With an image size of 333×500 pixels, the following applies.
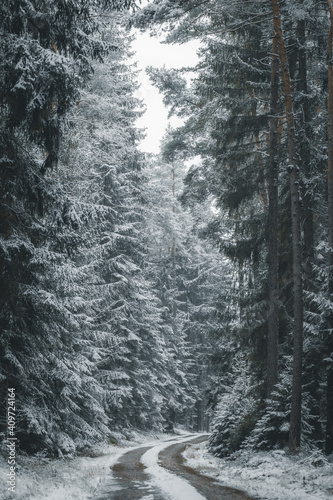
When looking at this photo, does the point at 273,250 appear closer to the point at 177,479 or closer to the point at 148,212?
the point at 177,479

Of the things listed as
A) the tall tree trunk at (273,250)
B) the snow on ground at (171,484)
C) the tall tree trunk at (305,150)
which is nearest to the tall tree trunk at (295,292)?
the tall tree trunk at (273,250)

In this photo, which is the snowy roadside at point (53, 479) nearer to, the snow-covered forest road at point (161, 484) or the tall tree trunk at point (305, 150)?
the snow-covered forest road at point (161, 484)

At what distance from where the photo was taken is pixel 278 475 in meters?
9.53

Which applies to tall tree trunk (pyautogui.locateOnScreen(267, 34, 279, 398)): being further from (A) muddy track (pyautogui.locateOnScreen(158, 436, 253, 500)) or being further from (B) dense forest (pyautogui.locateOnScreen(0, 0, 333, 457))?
(A) muddy track (pyautogui.locateOnScreen(158, 436, 253, 500))

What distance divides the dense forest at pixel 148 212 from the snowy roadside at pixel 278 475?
2.46 ft

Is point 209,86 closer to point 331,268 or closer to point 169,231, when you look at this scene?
point 331,268

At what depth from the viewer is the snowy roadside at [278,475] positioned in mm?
7948

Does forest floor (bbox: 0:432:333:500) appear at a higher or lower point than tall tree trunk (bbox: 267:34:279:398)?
lower

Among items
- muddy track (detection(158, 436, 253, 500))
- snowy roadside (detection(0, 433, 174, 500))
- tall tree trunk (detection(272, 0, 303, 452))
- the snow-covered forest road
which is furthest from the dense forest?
muddy track (detection(158, 436, 253, 500))

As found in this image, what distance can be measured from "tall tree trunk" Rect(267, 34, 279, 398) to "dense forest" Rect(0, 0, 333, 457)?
63 millimetres

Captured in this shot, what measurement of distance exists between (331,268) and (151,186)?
18.9 m

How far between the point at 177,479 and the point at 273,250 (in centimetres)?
759

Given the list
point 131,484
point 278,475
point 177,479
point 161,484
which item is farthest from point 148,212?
point 278,475

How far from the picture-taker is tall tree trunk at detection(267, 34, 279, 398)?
13.1 meters
